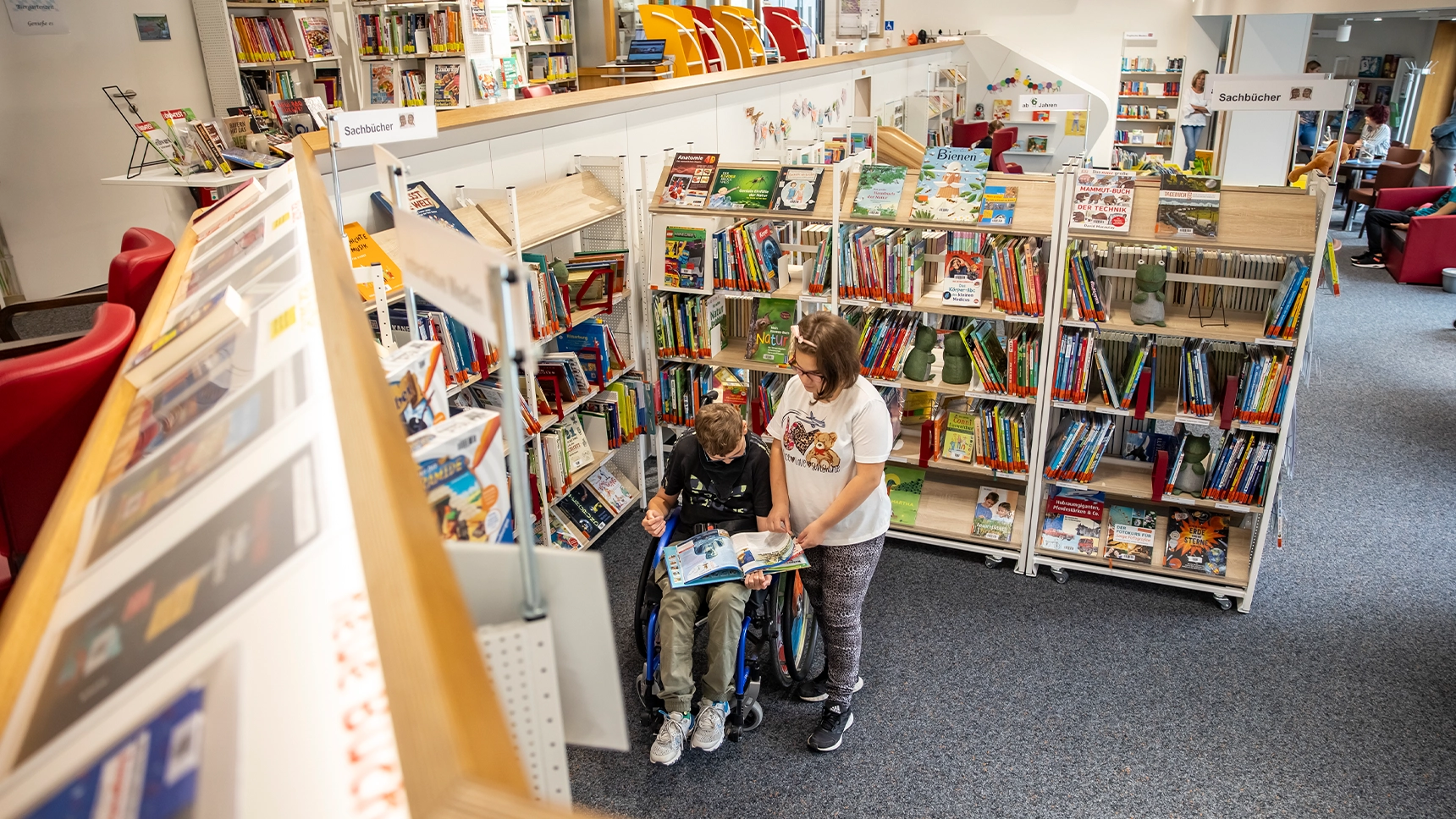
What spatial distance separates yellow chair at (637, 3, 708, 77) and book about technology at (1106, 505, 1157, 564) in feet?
16.5

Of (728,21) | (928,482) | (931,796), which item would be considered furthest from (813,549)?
(728,21)

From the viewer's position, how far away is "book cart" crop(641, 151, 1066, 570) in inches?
139

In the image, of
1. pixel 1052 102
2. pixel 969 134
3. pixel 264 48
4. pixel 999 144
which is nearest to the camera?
pixel 1052 102


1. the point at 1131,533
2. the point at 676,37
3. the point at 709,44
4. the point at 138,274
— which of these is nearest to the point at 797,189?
the point at 1131,533

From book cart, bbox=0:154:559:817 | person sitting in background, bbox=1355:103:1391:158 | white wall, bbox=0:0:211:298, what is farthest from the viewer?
person sitting in background, bbox=1355:103:1391:158

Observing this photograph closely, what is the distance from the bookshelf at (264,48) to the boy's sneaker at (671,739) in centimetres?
619

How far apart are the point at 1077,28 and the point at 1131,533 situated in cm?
1113

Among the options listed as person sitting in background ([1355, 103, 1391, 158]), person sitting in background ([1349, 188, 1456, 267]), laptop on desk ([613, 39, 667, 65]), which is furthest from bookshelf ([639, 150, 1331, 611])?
person sitting in background ([1355, 103, 1391, 158])

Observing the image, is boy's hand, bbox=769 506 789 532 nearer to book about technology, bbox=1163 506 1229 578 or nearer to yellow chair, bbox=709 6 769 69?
book about technology, bbox=1163 506 1229 578

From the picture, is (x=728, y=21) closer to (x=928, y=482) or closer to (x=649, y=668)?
(x=928, y=482)

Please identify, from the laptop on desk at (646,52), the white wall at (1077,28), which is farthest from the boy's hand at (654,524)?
the white wall at (1077,28)

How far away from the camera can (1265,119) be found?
9.45 metres

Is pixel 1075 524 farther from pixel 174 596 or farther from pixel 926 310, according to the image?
pixel 174 596

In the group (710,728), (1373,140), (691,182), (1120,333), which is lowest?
(710,728)
